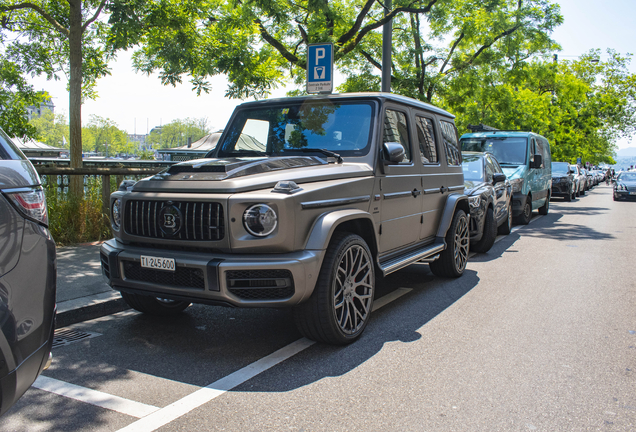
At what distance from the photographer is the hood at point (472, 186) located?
825 centimetres

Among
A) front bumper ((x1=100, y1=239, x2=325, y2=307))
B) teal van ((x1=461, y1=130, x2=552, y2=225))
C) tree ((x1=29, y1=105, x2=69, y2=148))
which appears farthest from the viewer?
tree ((x1=29, y1=105, x2=69, y2=148))

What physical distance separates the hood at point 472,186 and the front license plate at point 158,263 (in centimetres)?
557

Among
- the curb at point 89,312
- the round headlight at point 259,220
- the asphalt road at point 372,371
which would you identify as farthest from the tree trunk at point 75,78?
the round headlight at point 259,220

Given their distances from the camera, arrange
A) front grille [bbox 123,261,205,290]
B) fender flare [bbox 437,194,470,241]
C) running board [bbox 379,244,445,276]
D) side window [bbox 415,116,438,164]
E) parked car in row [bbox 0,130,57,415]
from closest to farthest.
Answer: parked car in row [bbox 0,130,57,415] → front grille [bbox 123,261,205,290] → running board [bbox 379,244,445,276] → side window [bbox 415,116,438,164] → fender flare [bbox 437,194,470,241]

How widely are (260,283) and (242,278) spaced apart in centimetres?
13

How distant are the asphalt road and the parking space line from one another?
1 centimetres

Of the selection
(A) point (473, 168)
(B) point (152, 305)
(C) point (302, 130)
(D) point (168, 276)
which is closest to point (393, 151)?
(C) point (302, 130)

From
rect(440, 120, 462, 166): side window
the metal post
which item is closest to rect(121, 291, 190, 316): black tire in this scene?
rect(440, 120, 462, 166): side window

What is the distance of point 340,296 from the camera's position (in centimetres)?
401

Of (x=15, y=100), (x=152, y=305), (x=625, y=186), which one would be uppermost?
(x=15, y=100)

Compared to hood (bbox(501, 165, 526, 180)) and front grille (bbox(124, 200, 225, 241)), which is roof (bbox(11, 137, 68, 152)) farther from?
hood (bbox(501, 165, 526, 180))

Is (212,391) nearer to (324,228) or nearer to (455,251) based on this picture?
(324,228)

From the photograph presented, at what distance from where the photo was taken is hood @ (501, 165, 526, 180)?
12.3 m

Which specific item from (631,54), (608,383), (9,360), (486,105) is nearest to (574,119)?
(631,54)
